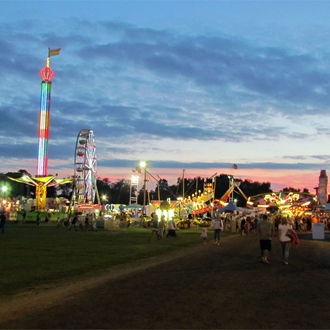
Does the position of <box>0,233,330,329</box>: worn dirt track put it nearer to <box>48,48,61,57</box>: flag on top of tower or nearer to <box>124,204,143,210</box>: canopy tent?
<box>124,204,143,210</box>: canopy tent

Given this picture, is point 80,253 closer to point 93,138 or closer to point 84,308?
point 84,308

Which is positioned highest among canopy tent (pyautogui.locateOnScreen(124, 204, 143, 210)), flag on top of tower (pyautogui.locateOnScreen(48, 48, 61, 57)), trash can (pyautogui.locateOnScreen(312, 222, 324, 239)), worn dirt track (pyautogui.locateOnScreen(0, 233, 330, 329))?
flag on top of tower (pyautogui.locateOnScreen(48, 48, 61, 57))

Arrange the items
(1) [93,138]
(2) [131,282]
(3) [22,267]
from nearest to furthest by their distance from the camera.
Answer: (2) [131,282], (3) [22,267], (1) [93,138]

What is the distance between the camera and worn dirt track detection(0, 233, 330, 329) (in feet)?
26.5

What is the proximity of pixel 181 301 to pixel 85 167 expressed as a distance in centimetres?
7179

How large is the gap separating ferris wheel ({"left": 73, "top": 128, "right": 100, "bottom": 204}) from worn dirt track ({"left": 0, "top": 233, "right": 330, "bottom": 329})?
2580 inches

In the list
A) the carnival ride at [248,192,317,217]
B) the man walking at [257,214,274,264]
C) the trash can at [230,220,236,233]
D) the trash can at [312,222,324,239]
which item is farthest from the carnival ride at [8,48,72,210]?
the man walking at [257,214,274,264]

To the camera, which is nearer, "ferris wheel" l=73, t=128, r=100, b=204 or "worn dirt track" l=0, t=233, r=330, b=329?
"worn dirt track" l=0, t=233, r=330, b=329

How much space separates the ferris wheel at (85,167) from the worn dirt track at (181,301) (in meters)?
65.5

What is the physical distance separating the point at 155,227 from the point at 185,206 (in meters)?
34.3

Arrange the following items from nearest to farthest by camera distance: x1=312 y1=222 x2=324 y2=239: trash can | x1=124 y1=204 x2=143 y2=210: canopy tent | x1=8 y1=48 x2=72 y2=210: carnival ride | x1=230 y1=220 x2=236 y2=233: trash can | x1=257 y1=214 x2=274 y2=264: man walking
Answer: x1=257 y1=214 x2=274 y2=264: man walking
x1=312 y1=222 x2=324 y2=239: trash can
x1=230 y1=220 x2=236 y2=233: trash can
x1=124 y1=204 x2=143 y2=210: canopy tent
x1=8 y1=48 x2=72 y2=210: carnival ride

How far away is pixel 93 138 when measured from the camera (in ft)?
270

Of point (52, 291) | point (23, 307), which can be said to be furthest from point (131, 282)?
point (23, 307)

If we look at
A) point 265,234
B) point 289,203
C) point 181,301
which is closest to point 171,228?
point 265,234
